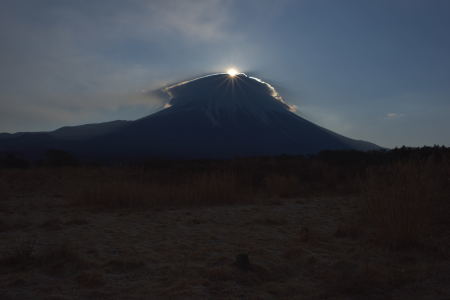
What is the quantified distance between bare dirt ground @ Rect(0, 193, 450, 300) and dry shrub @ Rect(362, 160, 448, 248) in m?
0.17

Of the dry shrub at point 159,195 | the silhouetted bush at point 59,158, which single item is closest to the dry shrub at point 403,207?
the dry shrub at point 159,195

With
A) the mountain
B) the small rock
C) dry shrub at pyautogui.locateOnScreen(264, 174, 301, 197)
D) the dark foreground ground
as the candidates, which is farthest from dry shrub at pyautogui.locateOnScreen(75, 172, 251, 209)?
the mountain

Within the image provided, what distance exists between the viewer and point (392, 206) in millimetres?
3820

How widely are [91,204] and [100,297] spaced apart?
509 centimetres

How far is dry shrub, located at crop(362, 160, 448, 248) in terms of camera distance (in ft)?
12.1

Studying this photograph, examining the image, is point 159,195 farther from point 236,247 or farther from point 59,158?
point 59,158

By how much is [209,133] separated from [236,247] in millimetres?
85685

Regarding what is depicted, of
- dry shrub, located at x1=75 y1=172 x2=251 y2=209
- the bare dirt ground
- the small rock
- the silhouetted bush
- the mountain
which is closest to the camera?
the bare dirt ground

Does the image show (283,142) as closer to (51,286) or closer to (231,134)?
(231,134)

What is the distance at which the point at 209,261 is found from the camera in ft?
10.8

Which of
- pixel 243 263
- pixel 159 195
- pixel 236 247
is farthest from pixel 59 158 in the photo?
pixel 243 263

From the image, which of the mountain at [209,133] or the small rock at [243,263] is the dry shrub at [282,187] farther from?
the mountain at [209,133]

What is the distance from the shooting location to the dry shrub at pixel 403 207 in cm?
369

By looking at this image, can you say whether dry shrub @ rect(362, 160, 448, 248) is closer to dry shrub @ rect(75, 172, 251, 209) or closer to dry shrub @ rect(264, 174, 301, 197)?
dry shrub @ rect(75, 172, 251, 209)
